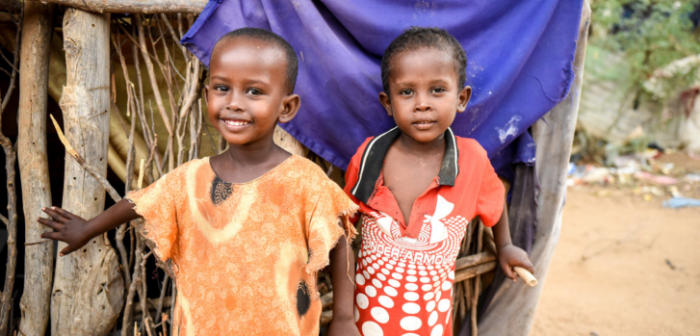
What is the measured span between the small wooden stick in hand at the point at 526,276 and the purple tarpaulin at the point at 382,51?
1.56 ft

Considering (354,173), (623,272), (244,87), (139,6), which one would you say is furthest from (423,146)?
(623,272)

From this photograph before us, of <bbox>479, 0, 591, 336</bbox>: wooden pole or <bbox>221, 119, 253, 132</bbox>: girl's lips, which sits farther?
<bbox>479, 0, 591, 336</bbox>: wooden pole

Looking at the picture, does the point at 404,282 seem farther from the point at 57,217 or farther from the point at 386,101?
the point at 57,217

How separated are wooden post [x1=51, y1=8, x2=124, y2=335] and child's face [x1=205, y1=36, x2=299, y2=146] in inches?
27.6

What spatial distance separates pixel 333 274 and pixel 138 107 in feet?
3.74

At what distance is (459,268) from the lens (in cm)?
220

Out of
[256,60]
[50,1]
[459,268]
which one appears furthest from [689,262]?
[50,1]

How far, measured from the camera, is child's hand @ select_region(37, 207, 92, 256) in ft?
5.02

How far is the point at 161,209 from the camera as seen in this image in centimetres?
138

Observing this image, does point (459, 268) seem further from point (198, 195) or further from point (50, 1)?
point (50, 1)

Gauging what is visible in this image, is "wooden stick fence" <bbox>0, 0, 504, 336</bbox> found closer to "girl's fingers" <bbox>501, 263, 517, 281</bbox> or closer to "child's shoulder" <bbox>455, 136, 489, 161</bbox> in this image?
"girl's fingers" <bbox>501, 263, 517, 281</bbox>

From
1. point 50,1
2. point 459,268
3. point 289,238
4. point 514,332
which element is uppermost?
point 50,1

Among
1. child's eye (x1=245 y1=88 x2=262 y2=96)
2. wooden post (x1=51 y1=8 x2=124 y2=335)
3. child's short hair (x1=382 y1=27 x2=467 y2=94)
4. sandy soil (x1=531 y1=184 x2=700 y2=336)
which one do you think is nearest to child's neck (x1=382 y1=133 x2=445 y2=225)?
child's short hair (x1=382 y1=27 x2=467 y2=94)

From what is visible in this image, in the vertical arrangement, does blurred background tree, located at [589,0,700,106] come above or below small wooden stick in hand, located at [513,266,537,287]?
above
